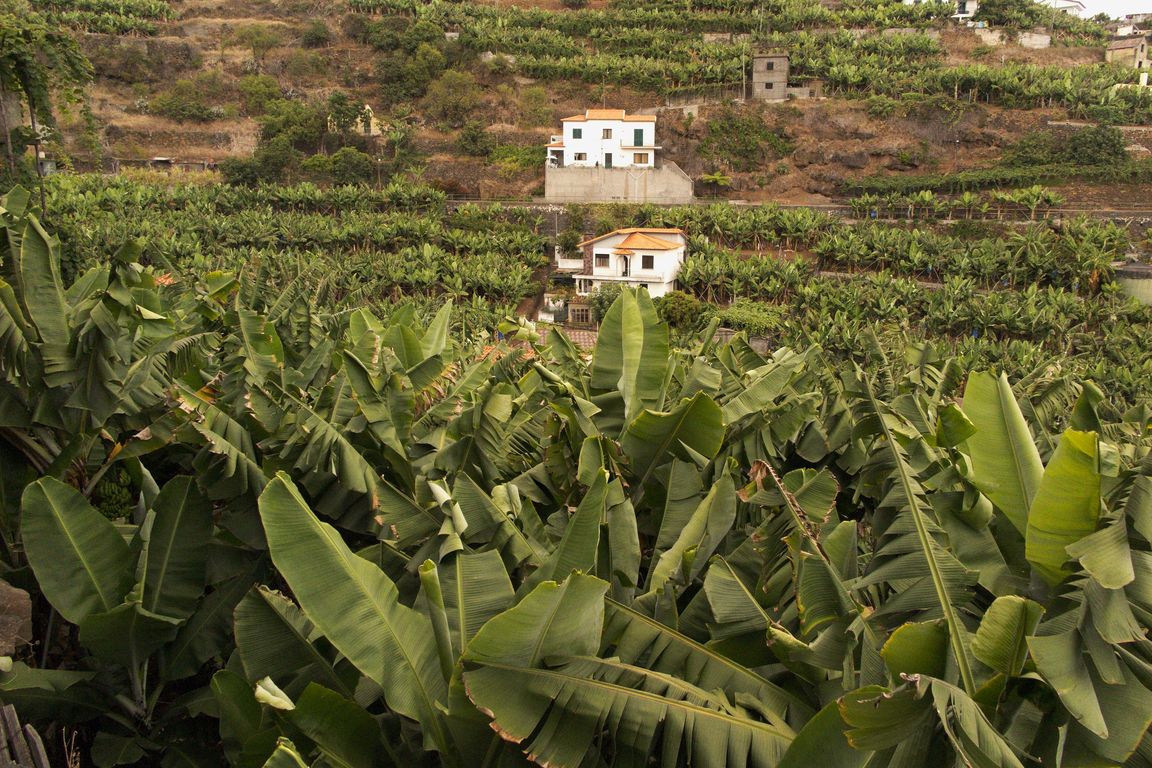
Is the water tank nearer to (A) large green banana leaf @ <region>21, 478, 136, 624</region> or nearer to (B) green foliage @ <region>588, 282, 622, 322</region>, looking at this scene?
(B) green foliage @ <region>588, 282, 622, 322</region>

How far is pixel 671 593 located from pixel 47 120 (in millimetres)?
9713

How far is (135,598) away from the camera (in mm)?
3418

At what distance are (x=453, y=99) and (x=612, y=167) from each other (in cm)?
1035

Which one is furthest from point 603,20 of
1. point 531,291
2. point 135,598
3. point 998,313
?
point 135,598

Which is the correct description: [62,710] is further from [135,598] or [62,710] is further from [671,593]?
[671,593]

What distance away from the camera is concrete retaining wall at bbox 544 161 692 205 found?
38281 mm

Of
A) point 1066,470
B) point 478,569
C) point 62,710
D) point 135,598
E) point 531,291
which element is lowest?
point 531,291

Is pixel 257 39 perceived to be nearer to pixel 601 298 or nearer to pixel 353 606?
pixel 601 298

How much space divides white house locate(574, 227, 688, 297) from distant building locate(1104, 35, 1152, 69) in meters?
34.2

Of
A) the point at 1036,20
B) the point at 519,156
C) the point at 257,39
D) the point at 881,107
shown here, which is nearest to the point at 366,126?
the point at 519,156

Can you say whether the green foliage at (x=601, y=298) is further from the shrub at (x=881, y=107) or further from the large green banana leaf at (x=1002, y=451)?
the large green banana leaf at (x=1002, y=451)

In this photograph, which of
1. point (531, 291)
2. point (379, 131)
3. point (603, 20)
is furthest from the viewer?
point (603, 20)

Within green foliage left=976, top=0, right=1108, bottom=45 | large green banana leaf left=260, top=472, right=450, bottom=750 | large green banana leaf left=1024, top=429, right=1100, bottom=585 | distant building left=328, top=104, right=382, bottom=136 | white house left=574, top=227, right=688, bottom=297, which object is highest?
green foliage left=976, top=0, right=1108, bottom=45

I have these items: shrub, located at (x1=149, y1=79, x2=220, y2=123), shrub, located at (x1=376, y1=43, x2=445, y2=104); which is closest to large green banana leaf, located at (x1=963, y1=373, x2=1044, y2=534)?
shrub, located at (x1=376, y1=43, x2=445, y2=104)
